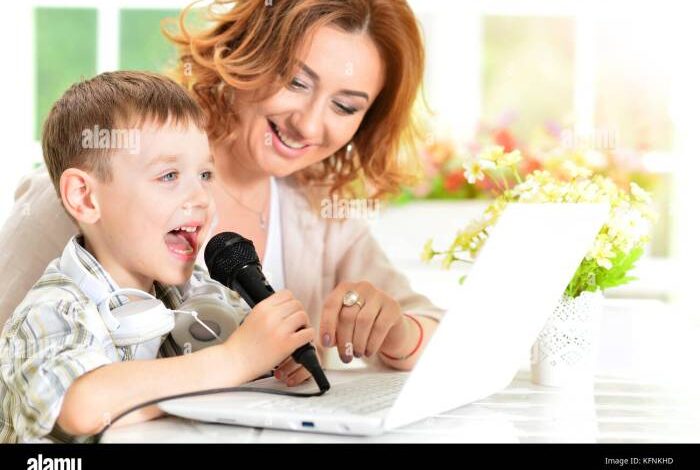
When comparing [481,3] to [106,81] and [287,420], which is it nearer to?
[106,81]

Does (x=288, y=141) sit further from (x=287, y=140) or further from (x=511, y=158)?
(x=511, y=158)

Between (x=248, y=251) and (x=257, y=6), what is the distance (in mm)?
743

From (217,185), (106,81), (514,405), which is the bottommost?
(514,405)

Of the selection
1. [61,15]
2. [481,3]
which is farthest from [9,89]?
[481,3]

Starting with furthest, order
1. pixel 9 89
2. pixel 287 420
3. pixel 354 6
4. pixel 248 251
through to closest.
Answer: pixel 9 89 → pixel 354 6 → pixel 248 251 → pixel 287 420

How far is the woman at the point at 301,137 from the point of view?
157 cm

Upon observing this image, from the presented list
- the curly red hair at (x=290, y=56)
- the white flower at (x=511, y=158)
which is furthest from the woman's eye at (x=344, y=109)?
the white flower at (x=511, y=158)

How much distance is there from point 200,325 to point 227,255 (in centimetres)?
17

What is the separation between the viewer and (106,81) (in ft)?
4.21

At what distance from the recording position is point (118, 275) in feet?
4.15

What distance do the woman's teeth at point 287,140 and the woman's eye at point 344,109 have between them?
0.33 ft

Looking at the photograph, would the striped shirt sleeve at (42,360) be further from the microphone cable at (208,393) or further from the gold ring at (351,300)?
the gold ring at (351,300)

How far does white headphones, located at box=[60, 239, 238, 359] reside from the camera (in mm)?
1146

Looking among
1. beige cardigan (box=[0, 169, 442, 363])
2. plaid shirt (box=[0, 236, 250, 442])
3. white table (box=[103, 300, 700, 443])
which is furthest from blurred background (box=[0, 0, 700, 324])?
plaid shirt (box=[0, 236, 250, 442])
